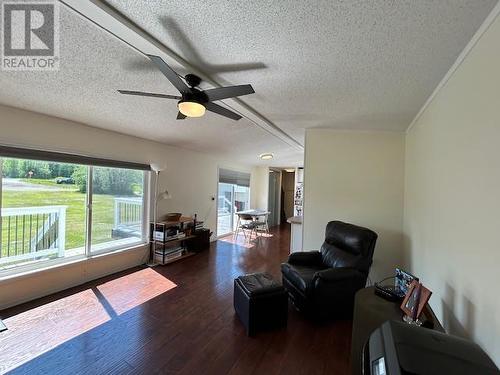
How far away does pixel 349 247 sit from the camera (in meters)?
2.76

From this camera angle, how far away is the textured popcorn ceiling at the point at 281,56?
1201 mm

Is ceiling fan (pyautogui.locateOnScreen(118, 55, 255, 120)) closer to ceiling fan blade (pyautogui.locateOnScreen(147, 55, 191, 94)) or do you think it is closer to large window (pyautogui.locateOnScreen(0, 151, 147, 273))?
ceiling fan blade (pyautogui.locateOnScreen(147, 55, 191, 94))

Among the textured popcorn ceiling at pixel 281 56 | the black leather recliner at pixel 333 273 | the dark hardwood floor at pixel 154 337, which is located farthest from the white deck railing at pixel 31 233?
the black leather recliner at pixel 333 273

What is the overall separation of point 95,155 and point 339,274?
11.7 feet

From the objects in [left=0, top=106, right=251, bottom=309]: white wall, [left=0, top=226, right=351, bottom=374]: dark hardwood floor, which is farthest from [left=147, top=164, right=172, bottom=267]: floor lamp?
[left=0, top=226, right=351, bottom=374]: dark hardwood floor

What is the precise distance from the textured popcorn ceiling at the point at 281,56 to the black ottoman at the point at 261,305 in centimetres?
191

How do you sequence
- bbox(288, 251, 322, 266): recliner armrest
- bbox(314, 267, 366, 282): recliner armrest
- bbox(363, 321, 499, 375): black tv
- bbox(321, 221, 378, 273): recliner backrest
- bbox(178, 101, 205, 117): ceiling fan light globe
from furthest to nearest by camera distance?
bbox(288, 251, 322, 266): recliner armrest → bbox(321, 221, 378, 273): recliner backrest → bbox(314, 267, 366, 282): recliner armrest → bbox(178, 101, 205, 117): ceiling fan light globe → bbox(363, 321, 499, 375): black tv

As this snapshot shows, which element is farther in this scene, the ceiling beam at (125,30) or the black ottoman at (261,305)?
the black ottoman at (261,305)

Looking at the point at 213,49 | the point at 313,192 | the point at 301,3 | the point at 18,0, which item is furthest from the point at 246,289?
the point at 18,0

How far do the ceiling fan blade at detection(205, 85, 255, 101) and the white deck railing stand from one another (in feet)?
9.09

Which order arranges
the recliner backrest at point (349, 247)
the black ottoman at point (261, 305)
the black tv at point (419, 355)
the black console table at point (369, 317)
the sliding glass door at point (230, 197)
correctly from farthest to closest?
1. the sliding glass door at point (230, 197)
2. the recliner backrest at point (349, 247)
3. the black ottoman at point (261, 305)
4. the black console table at point (369, 317)
5. the black tv at point (419, 355)

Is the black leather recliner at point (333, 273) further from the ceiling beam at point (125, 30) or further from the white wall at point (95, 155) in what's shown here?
the white wall at point (95, 155)

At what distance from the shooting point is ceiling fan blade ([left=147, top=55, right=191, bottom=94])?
1.38 metres

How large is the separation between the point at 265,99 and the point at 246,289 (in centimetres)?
193
